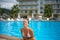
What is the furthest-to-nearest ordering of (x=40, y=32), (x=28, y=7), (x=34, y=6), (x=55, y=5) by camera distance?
1. (x=34, y=6)
2. (x=28, y=7)
3. (x=55, y=5)
4. (x=40, y=32)

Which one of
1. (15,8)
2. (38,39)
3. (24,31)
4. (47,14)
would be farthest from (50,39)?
(15,8)

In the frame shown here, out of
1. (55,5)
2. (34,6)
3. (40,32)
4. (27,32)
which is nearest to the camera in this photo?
(27,32)

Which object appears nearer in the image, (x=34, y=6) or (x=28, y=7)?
(x=28, y=7)

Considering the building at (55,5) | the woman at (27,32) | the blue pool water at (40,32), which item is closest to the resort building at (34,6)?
the building at (55,5)

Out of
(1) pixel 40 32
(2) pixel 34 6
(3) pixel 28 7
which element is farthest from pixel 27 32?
(2) pixel 34 6

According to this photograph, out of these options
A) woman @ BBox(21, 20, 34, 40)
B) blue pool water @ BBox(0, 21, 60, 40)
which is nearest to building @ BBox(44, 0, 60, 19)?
blue pool water @ BBox(0, 21, 60, 40)

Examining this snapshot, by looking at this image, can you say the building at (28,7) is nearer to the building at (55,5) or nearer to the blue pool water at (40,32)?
the building at (55,5)

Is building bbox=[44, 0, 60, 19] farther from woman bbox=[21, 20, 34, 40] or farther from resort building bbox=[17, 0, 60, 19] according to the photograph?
woman bbox=[21, 20, 34, 40]

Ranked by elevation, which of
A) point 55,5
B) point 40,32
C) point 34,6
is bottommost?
point 40,32

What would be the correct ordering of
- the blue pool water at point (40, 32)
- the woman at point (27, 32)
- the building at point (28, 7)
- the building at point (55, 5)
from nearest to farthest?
the woman at point (27, 32), the blue pool water at point (40, 32), the building at point (55, 5), the building at point (28, 7)

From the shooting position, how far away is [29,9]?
73312mm

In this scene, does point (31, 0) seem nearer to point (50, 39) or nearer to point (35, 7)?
point (35, 7)

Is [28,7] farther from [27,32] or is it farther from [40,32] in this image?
[27,32]

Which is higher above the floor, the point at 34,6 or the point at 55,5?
the point at 34,6
